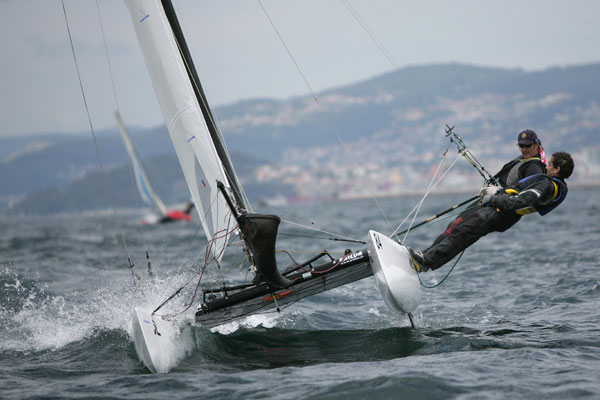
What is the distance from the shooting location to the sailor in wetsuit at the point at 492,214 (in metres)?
5.26

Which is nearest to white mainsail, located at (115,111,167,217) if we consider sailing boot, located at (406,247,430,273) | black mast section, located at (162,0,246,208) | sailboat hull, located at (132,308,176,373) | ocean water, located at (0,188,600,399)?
ocean water, located at (0,188,600,399)

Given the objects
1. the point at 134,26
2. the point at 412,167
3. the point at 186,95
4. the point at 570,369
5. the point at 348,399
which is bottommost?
the point at 570,369

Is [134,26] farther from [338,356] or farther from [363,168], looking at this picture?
[363,168]

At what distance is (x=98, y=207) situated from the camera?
395 ft

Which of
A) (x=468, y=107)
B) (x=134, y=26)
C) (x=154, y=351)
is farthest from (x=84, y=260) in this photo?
(x=468, y=107)

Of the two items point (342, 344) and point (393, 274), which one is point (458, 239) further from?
point (342, 344)

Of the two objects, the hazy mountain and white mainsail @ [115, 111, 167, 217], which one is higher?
the hazy mountain

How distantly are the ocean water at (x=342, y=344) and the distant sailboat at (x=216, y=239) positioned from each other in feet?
1.01

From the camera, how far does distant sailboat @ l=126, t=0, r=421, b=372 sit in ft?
15.9

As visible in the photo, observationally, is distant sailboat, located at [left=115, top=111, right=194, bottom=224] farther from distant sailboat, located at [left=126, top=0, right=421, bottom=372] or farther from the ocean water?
distant sailboat, located at [left=126, top=0, right=421, bottom=372]

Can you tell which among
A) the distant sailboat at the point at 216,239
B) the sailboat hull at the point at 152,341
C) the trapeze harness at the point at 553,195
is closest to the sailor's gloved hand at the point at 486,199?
the trapeze harness at the point at 553,195

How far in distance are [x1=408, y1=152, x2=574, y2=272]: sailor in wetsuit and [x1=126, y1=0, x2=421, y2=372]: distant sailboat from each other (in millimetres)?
280

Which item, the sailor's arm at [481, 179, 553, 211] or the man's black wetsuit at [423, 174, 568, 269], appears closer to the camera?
the sailor's arm at [481, 179, 553, 211]

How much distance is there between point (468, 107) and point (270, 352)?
179 m
